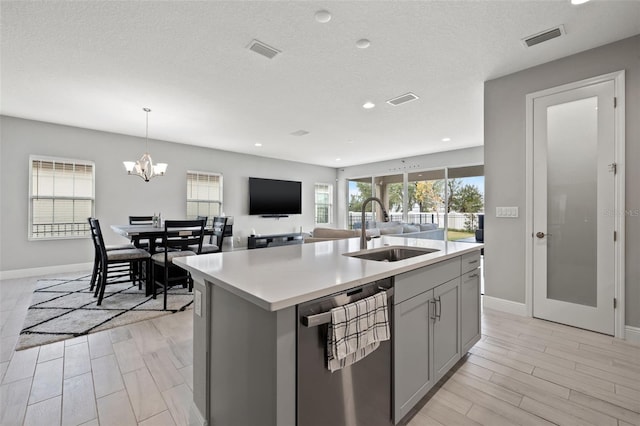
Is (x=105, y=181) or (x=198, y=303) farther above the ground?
(x=105, y=181)

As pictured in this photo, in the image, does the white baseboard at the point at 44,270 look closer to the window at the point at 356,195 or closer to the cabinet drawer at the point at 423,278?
the cabinet drawer at the point at 423,278

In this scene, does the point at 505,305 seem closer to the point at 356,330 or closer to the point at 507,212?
the point at 507,212

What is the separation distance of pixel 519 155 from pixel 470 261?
1.74 m

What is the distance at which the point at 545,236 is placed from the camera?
2.94 metres

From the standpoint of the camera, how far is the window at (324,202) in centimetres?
946

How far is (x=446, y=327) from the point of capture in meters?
1.82

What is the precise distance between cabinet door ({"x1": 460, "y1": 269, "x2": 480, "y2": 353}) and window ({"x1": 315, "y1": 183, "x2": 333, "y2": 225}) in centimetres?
727

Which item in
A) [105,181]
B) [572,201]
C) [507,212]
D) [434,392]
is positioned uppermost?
[105,181]

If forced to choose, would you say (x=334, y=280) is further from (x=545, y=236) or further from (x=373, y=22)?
(x=545, y=236)

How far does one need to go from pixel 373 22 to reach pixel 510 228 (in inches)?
102

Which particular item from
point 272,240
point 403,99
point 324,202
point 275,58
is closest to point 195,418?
point 275,58

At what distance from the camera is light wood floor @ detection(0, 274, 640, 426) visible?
1579 millimetres

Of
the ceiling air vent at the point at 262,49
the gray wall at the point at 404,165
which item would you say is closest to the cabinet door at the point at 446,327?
the ceiling air vent at the point at 262,49

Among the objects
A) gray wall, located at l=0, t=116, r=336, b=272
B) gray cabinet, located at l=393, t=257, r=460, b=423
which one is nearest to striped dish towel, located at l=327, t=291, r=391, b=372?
gray cabinet, located at l=393, t=257, r=460, b=423
